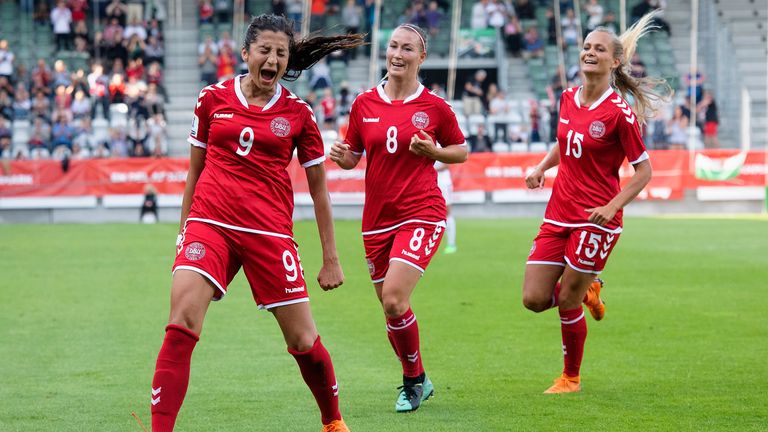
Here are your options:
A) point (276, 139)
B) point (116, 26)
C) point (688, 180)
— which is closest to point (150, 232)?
point (116, 26)

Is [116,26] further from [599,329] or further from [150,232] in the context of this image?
[599,329]

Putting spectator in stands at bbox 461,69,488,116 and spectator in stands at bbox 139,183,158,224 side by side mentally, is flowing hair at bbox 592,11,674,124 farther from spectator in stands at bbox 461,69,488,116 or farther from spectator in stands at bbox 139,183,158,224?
spectator in stands at bbox 461,69,488,116

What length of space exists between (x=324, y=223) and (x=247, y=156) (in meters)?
0.60

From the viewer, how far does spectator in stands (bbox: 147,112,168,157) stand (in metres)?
31.2

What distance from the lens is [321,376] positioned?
6.57 metres

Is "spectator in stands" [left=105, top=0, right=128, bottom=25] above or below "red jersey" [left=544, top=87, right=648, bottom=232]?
above

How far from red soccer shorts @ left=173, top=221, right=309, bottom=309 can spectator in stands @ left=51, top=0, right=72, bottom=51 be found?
30113 millimetres

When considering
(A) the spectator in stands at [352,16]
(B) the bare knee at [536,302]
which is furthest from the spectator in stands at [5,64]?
(B) the bare knee at [536,302]

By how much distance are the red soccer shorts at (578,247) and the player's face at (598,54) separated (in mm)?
1076

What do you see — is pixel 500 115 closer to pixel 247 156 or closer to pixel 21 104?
pixel 21 104

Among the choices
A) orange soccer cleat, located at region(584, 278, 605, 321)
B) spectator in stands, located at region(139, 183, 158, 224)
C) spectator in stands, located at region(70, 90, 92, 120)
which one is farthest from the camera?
spectator in stands, located at region(70, 90, 92, 120)

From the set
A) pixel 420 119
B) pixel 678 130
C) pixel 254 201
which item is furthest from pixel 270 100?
pixel 678 130

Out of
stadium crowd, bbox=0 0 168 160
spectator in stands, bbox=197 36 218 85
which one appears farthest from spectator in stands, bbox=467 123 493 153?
stadium crowd, bbox=0 0 168 160

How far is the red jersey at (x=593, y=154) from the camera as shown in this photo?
8.29 metres
